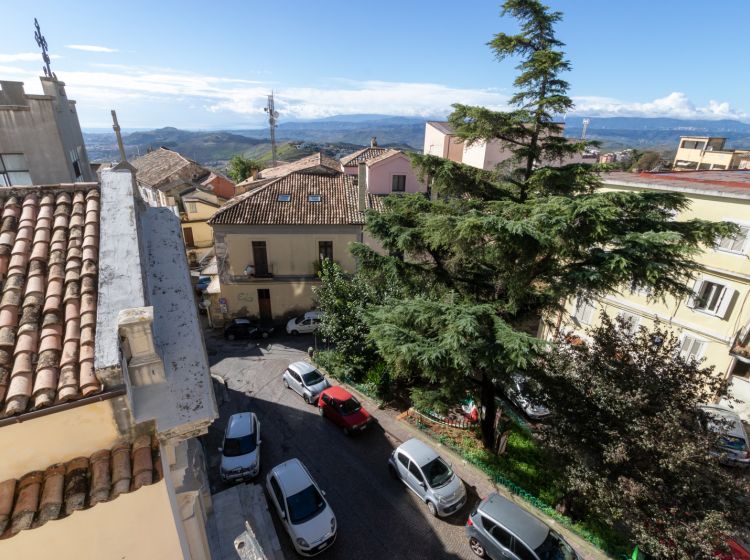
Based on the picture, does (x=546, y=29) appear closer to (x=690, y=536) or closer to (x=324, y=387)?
(x=690, y=536)

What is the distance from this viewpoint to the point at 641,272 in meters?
8.38

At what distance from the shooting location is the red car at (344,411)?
1525cm

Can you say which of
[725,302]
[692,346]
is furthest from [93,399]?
[692,346]

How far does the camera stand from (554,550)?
32.3 feet

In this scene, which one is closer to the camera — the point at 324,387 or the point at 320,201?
the point at 324,387

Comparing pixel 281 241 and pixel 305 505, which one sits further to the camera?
pixel 281 241

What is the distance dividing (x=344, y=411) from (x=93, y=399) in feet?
40.1

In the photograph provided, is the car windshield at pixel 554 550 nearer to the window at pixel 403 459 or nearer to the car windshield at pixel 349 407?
the window at pixel 403 459

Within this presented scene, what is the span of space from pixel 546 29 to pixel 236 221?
18.4 metres

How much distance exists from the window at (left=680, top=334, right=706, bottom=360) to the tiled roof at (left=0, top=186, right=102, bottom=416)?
2223 centimetres

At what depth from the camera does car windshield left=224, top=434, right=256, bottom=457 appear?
13370mm

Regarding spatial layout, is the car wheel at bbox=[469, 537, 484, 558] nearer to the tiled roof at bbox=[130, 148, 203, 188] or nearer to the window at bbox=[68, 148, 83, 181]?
the window at bbox=[68, 148, 83, 181]

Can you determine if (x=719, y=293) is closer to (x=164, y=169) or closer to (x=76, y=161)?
(x=76, y=161)

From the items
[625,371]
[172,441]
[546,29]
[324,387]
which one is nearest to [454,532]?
[625,371]
